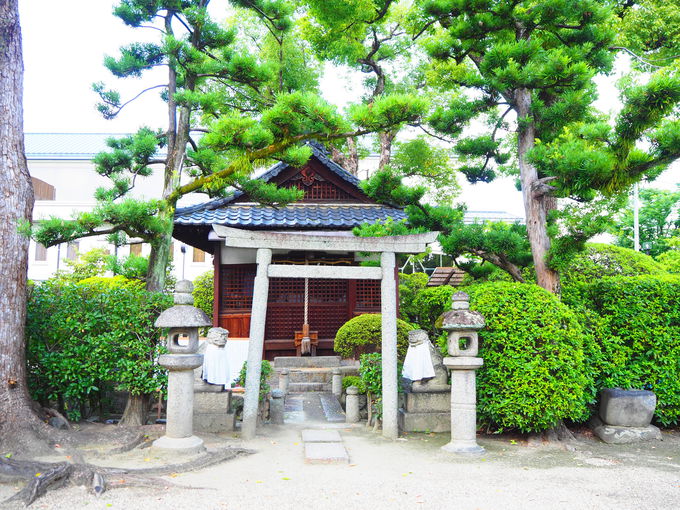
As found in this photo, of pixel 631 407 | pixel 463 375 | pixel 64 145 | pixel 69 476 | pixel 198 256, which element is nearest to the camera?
pixel 69 476

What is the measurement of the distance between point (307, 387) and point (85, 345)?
5.43 metres

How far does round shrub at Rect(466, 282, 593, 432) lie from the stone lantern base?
13.1ft

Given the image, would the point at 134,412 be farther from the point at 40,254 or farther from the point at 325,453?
the point at 40,254

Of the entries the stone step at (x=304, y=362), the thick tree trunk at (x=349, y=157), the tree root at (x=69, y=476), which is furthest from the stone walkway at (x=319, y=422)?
the thick tree trunk at (x=349, y=157)

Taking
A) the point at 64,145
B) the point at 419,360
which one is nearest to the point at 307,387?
the point at 419,360

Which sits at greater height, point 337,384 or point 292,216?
point 292,216

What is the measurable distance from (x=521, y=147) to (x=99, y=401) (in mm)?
8318

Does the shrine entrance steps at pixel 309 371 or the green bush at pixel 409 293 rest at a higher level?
the green bush at pixel 409 293

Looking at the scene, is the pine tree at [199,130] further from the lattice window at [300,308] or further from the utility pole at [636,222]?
the utility pole at [636,222]

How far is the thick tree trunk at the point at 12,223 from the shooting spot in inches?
253

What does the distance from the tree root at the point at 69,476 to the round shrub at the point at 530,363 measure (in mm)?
4413

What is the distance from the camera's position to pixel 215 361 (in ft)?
24.4

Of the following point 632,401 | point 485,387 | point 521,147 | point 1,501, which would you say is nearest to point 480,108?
point 521,147

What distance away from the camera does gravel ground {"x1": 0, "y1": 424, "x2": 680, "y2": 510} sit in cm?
477
